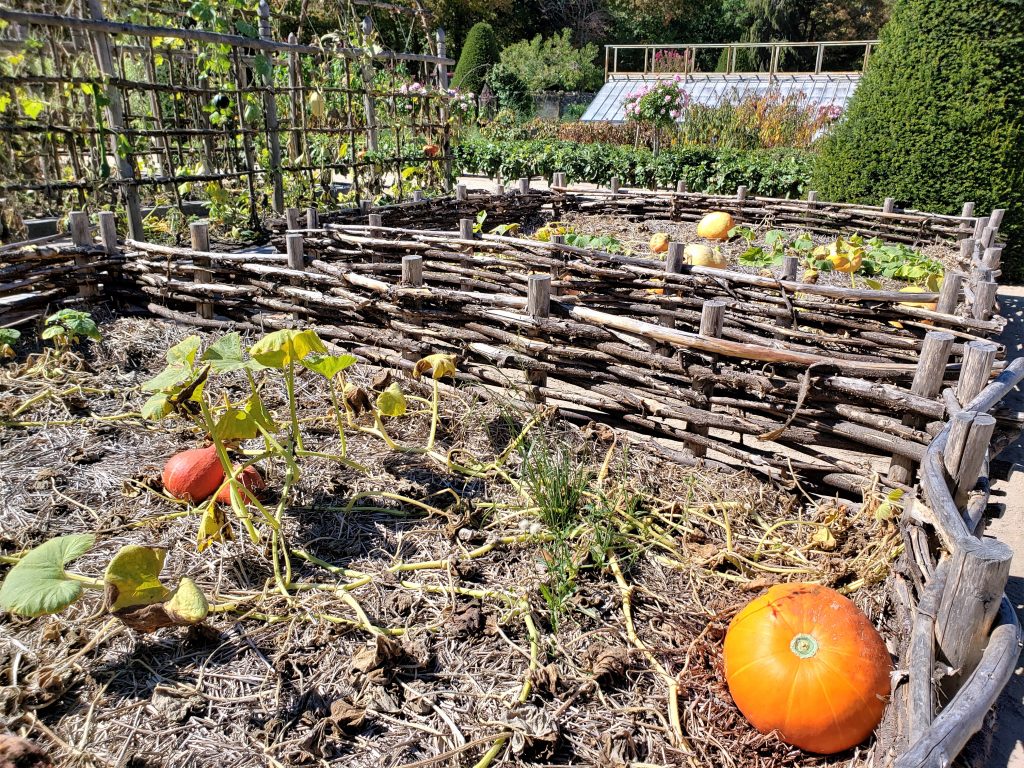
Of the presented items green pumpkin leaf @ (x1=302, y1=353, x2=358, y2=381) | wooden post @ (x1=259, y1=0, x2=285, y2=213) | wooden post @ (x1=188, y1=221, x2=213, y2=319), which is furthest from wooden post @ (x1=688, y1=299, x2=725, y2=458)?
wooden post @ (x1=259, y1=0, x2=285, y2=213)

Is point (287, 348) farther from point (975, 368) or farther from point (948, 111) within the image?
point (948, 111)

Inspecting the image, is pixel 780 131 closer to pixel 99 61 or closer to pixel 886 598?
pixel 99 61

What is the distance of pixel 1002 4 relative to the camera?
7438mm

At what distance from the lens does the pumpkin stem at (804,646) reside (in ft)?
6.56

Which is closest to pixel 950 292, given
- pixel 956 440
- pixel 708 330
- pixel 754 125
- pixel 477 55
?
pixel 708 330

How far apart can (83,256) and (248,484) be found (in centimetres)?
324

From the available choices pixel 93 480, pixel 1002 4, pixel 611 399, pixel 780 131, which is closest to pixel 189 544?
pixel 93 480

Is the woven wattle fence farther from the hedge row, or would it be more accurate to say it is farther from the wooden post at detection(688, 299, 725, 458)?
the hedge row

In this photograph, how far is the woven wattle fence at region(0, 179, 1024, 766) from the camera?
70.0 inches

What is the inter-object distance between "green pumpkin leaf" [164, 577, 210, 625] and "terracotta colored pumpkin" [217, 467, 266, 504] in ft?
2.03

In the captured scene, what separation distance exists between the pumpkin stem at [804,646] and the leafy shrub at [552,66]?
28932mm

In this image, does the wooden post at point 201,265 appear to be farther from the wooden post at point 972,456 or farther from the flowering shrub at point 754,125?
the flowering shrub at point 754,125

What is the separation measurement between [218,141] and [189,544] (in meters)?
8.07

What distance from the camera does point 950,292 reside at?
12.4ft
